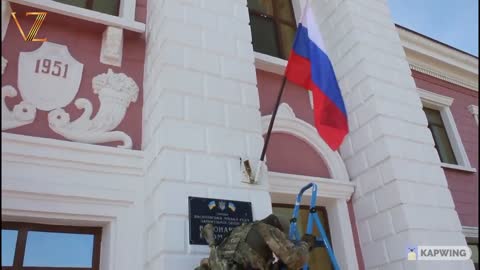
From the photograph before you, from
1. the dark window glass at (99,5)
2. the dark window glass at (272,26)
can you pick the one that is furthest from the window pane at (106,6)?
the dark window glass at (272,26)

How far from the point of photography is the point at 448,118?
27.6 feet

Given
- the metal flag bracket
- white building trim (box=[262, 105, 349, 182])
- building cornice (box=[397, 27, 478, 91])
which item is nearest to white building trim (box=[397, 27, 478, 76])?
building cornice (box=[397, 27, 478, 91])

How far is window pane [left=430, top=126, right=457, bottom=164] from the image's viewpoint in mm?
8024

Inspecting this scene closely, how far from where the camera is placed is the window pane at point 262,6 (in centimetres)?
619

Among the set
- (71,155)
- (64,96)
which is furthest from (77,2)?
(71,155)

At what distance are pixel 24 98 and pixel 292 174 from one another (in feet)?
8.68

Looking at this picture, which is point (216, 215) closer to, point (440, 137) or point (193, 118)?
point (193, 118)

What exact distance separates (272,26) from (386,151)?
2.57 meters

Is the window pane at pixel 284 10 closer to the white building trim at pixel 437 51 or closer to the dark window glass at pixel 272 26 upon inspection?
the dark window glass at pixel 272 26

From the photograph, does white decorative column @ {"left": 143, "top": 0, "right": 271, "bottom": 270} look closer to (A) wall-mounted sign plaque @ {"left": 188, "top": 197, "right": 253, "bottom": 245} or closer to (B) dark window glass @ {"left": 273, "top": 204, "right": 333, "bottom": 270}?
(A) wall-mounted sign plaque @ {"left": 188, "top": 197, "right": 253, "bottom": 245}

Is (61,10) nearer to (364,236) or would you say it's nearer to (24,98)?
(24,98)

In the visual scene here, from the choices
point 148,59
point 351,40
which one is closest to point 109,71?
point 148,59

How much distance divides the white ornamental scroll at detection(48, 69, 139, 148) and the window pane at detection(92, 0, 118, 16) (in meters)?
1.04

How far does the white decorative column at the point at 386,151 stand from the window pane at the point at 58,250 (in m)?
2.79
